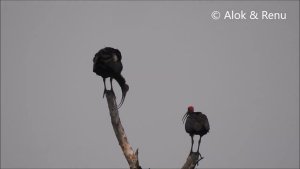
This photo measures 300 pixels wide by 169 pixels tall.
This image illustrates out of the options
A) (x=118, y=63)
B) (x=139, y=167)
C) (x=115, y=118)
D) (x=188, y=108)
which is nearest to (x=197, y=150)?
(x=188, y=108)

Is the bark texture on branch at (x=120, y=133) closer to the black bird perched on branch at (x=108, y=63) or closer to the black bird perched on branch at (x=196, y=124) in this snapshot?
the black bird perched on branch at (x=108, y=63)

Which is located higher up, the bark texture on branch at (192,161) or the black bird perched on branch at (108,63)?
the black bird perched on branch at (108,63)

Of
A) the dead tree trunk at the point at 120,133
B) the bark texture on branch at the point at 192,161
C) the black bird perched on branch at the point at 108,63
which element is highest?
the black bird perched on branch at the point at 108,63

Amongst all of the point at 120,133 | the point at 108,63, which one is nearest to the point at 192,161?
the point at 120,133

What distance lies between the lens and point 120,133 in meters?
4.94

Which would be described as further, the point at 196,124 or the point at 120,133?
the point at 196,124

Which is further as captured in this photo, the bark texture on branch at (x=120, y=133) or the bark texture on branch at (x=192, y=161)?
the bark texture on branch at (x=192, y=161)

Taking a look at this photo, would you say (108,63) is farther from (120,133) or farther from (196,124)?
(196,124)

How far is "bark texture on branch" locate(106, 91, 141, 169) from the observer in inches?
191

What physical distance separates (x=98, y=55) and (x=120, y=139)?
1330 millimetres

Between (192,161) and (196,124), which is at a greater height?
(196,124)

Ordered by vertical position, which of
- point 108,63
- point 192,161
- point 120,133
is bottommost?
point 192,161

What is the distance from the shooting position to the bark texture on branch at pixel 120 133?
486cm

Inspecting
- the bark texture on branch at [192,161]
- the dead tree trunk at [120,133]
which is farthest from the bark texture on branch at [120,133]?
the bark texture on branch at [192,161]
